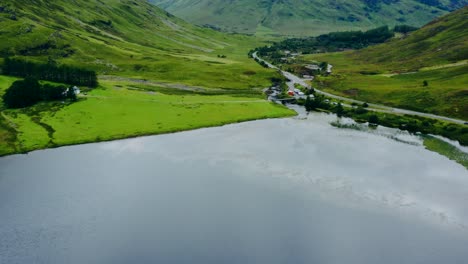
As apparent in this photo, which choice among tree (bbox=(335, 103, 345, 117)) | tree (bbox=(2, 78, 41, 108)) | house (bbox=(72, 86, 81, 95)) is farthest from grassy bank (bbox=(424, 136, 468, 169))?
tree (bbox=(2, 78, 41, 108))

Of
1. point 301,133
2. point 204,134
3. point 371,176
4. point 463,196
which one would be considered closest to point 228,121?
point 204,134

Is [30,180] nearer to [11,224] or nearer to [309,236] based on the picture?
[11,224]

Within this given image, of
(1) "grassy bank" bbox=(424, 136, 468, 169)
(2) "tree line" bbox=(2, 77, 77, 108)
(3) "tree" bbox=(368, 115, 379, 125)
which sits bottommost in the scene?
(2) "tree line" bbox=(2, 77, 77, 108)

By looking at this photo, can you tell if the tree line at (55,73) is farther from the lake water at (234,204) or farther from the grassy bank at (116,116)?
the lake water at (234,204)

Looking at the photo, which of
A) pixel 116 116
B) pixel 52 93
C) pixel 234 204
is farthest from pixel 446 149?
pixel 52 93

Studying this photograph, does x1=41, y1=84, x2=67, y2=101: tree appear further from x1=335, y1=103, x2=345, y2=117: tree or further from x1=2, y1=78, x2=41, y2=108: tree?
x1=335, y1=103, x2=345, y2=117: tree
